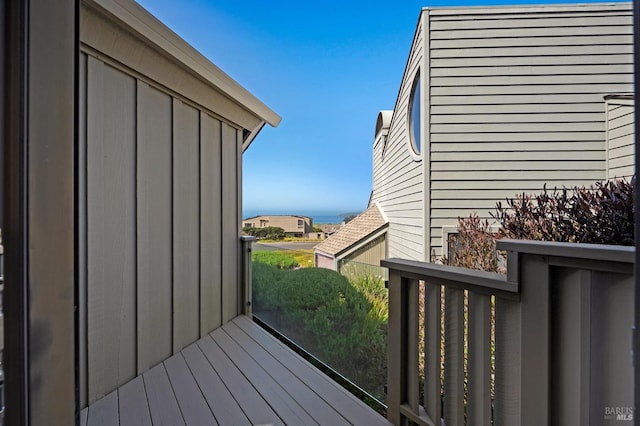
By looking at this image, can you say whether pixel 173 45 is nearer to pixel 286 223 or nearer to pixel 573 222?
pixel 573 222

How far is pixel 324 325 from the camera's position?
7.68 ft

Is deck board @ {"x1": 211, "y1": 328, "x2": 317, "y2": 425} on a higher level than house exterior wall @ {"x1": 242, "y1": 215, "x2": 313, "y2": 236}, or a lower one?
lower

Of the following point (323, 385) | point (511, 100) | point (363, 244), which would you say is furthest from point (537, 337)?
point (363, 244)

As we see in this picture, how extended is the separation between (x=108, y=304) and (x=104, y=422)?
0.59 m

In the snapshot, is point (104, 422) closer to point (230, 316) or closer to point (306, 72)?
point (230, 316)

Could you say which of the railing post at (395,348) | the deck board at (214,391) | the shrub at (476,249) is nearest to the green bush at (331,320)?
the railing post at (395,348)

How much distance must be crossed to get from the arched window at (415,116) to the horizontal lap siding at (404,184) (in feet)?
0.24

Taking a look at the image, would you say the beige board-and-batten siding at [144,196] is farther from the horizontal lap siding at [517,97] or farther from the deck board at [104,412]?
the horizontal lap siding at [517,97]

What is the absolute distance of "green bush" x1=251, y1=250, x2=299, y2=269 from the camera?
2993mm

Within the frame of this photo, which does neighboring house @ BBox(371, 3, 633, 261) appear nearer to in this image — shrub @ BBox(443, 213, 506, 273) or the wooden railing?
shrub @ BBox(443, 213, 506, 273)

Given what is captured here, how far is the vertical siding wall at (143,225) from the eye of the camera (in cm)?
175

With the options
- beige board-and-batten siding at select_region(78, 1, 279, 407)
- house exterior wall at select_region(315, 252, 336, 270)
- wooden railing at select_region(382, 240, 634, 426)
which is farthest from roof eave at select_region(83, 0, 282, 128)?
A: wooden railing at select_region(382, 240, 634, 426)

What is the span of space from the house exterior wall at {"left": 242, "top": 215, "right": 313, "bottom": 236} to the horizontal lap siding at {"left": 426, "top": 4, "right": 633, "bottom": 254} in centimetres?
235

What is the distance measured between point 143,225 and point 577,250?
2.22 meters
